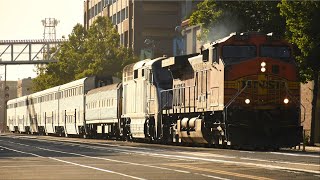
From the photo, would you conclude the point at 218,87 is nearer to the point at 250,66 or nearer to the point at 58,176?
the point at 250,66

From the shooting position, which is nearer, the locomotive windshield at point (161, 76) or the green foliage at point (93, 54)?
the locomotive windshield at point (161, 76)

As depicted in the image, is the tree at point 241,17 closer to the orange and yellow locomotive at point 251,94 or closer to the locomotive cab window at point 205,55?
the locomotive cab window at point 205,55

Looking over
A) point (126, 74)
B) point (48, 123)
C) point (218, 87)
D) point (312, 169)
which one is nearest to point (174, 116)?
point (218, 87)

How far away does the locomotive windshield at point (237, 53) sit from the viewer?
109 feet

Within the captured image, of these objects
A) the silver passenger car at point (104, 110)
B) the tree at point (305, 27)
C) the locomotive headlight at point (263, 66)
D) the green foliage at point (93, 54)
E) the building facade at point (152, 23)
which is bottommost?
the silver passenger car at point (104, 110)

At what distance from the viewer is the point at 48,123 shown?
81.0 meters

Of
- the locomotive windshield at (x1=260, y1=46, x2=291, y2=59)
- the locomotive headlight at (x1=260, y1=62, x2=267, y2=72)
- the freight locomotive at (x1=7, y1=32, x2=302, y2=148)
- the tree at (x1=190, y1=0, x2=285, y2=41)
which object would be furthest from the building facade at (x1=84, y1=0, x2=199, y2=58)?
the locomotive headlight at (x1=260, y1=62, x2=267, y2=72)

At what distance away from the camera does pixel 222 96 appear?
3288cm

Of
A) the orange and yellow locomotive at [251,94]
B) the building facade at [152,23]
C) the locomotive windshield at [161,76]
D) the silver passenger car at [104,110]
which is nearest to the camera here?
the orange and yellow locomotive at [251,94]

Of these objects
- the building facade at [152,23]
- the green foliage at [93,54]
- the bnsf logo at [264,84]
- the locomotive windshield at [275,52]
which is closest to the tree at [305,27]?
the locomotive windshield at [275,52]

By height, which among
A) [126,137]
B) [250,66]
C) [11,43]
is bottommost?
[126,137]

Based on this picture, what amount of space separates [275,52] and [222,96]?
273 centimetres

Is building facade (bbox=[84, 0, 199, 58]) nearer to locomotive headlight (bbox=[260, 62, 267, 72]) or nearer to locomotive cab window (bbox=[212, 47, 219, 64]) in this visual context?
locomotive cab window (bbox=[212, 47, 219, 64])

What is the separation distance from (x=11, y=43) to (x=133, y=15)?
31165mm
